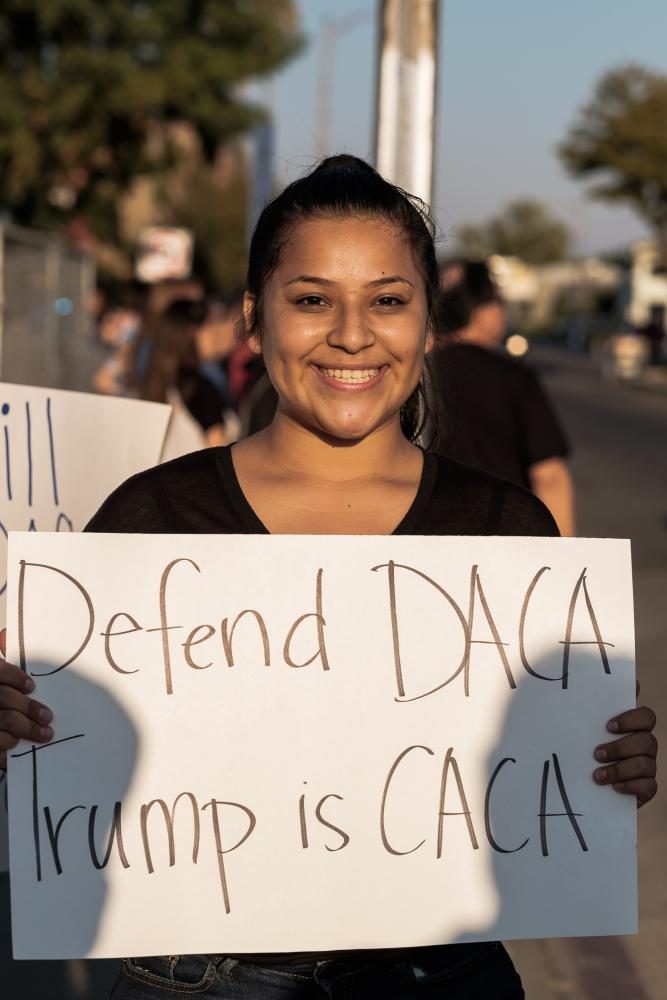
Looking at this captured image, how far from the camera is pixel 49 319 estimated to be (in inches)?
488

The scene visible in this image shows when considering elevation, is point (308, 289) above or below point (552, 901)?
above

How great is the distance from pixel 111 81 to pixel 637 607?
14.4m

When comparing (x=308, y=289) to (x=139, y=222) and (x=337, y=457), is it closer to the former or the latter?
(x=337, y=457)

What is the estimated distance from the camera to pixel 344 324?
2146 mm

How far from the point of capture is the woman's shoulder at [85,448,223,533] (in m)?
2.14

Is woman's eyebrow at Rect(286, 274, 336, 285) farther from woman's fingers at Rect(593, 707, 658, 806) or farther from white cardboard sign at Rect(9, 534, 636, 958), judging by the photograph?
woman's fingers at Rect(593, 707, 658, 806)

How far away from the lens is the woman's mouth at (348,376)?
2174mm

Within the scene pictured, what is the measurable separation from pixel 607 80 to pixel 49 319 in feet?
133

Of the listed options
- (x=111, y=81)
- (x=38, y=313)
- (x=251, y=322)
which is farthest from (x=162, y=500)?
(x=111, y=81)

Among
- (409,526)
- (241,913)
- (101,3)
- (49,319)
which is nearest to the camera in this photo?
(241,913)

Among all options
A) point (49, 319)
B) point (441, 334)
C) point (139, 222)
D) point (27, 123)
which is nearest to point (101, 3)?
point (27, 123)

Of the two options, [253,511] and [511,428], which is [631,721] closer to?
[253,511]

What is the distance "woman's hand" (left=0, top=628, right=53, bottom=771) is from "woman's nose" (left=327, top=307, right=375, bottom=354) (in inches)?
25.1

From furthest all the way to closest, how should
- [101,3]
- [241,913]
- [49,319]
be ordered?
[101,3], [49,319], [241,913]
